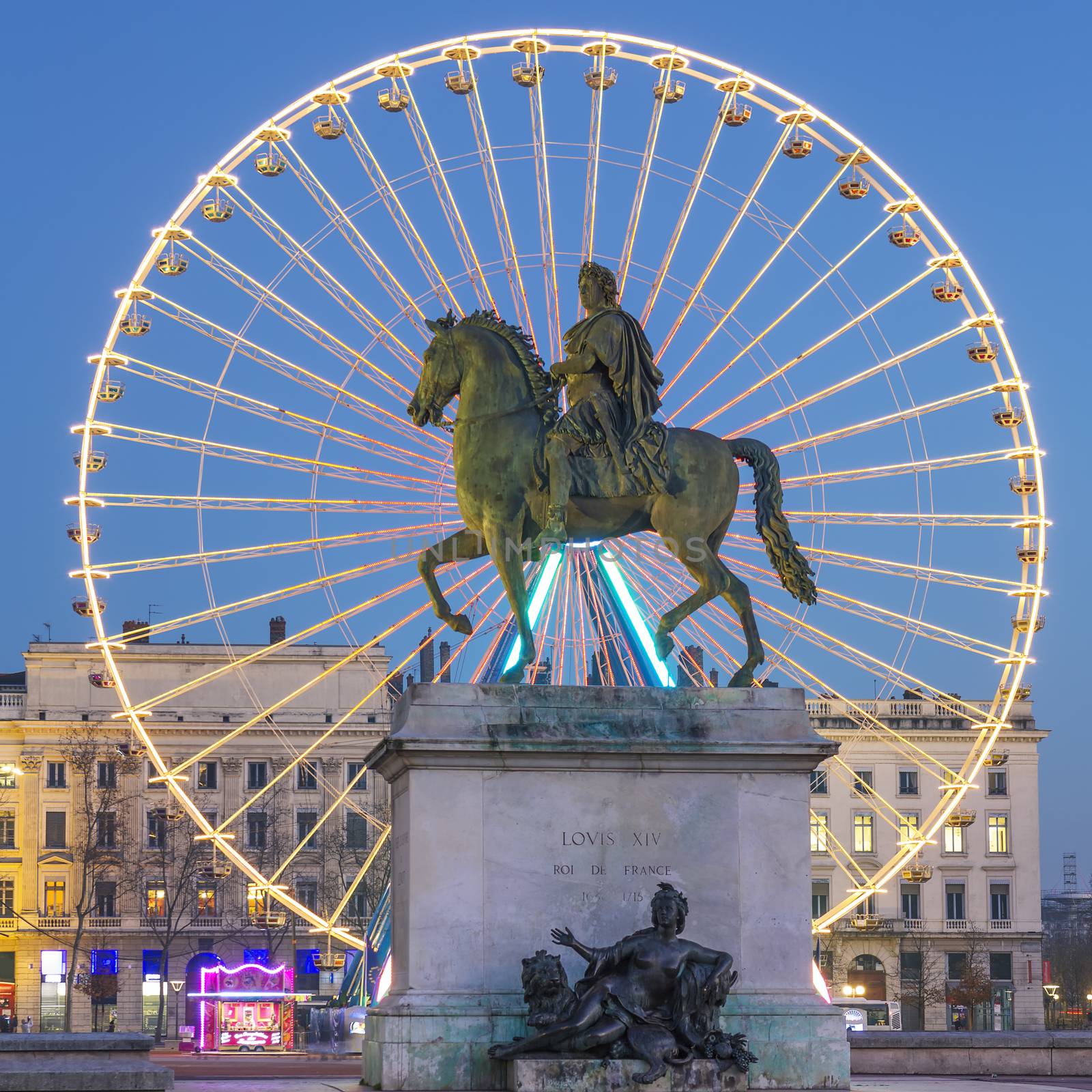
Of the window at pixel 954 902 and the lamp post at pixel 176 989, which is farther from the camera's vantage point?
the window at pixel 954 902

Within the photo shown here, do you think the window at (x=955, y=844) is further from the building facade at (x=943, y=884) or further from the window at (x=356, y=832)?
the window at (x=356, y=832)

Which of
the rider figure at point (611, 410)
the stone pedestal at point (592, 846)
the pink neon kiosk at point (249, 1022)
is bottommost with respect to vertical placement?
the pink neon kiosk at point (249, 1022)

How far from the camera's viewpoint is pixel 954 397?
37.1m

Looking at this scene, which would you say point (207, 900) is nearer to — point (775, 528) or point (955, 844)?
point (955, 844)

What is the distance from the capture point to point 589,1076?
59.1 feet

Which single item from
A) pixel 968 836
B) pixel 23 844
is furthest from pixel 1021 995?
pixel 23 844

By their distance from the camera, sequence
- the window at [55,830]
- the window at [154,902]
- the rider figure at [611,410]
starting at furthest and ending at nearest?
the window at [55,830], the window at [154,902], the rider figure at [611,410]

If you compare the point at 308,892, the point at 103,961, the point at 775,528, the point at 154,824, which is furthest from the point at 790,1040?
the point at 154,824

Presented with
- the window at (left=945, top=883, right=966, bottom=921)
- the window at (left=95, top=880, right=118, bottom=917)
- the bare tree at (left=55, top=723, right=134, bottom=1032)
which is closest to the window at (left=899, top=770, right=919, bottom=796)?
the window at (left=945, top=883, right=966, bottom=921)

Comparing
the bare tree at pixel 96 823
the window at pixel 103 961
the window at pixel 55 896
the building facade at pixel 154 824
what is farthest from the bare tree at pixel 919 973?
the window at pixel 55 896

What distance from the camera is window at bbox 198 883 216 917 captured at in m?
91.7

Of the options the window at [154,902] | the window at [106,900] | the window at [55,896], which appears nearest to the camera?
the window at [154,902]

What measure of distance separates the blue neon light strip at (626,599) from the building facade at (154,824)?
5865 centimetres

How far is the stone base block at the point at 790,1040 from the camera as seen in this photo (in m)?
19.5
